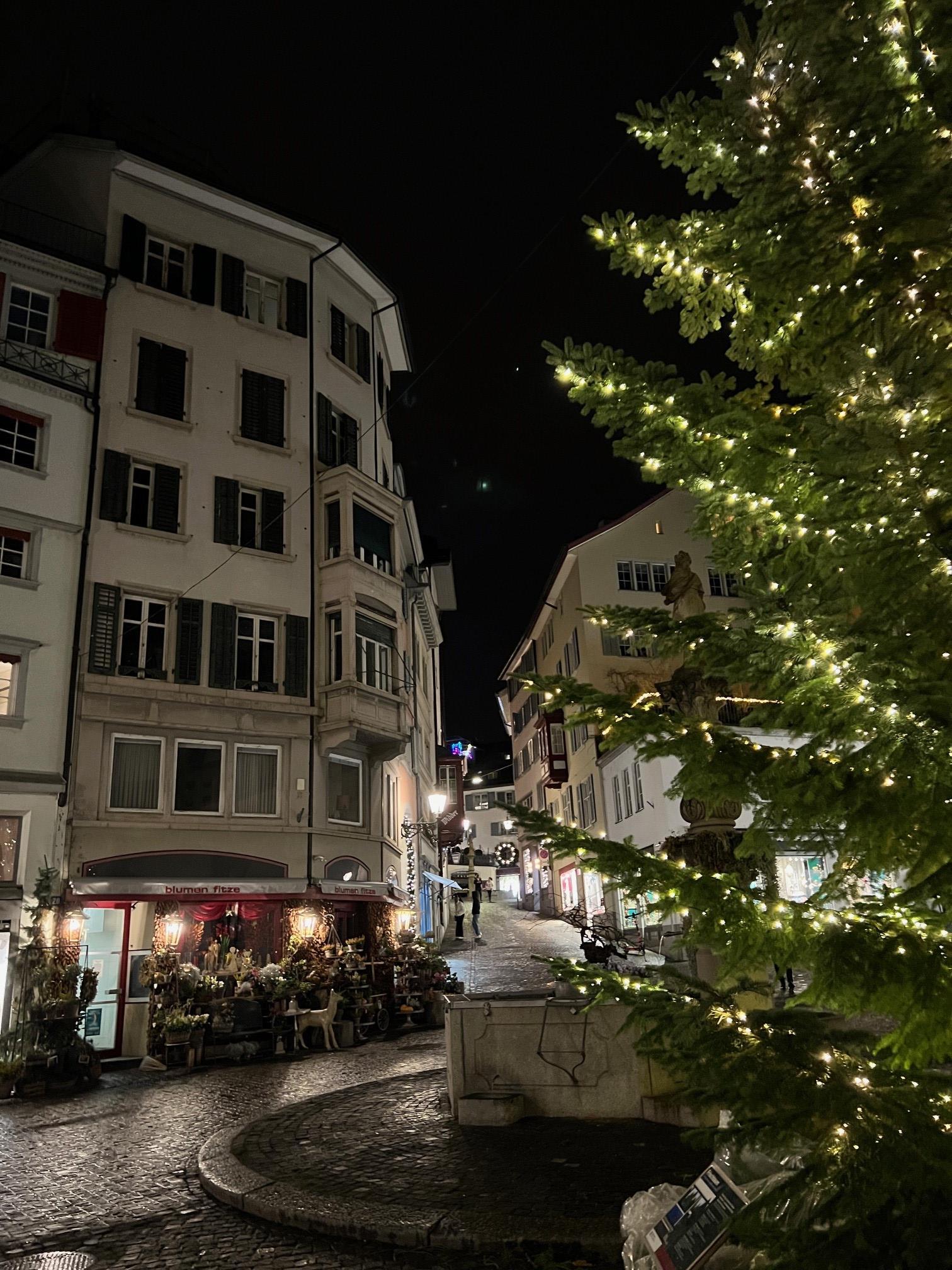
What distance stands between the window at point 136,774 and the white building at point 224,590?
0.15ft

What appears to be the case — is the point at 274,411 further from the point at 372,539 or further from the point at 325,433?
the point at 372,539

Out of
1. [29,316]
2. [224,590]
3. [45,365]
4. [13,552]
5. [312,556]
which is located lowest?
[224,590]

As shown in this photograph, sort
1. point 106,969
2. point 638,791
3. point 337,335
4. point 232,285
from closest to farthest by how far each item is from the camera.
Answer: point 106,969 → point 232,285 → point 337,335 → point 638,791

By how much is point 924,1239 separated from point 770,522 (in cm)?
339

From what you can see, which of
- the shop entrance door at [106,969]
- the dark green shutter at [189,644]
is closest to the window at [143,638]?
the dark green shutter at [189,644]

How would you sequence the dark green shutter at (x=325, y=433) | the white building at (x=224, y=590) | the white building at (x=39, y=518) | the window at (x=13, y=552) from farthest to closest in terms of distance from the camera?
the dark green shutter at (x=325, y=433)
the white building at (x=224, y=590)
the window at (x=13, y=552)
the white building at (x=39, y=518)

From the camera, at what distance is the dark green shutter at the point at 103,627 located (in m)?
21.2

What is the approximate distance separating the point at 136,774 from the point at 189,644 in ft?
11.0

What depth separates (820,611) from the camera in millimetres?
4625

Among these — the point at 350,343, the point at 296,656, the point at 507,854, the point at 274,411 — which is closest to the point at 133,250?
the point at 274,411

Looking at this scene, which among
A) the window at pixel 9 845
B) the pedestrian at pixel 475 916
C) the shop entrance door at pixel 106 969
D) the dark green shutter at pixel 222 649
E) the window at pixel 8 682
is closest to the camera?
the window at pixel 9 845

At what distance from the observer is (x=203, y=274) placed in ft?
85.7

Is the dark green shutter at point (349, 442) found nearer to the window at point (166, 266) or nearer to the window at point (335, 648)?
the window at point (335, 648)

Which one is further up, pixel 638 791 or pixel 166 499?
pixel 166 499
